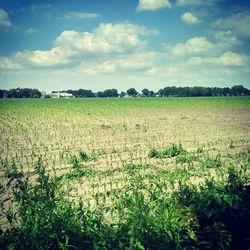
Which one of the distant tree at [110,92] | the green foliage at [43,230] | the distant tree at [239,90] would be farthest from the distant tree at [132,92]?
the green foliage at [43,230]

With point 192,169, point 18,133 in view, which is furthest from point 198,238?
point 18,133

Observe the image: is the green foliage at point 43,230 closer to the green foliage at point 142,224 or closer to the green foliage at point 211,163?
the green foliage at point 142,224

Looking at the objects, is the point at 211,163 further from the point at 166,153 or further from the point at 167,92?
the point at 167,92

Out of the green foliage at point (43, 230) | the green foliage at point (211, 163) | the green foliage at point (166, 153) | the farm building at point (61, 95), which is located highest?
the farm building at point (61, 95)

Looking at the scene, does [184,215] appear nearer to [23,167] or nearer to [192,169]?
[192,169]

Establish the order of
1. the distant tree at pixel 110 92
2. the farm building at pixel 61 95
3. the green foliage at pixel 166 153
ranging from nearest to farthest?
the green foliage at pixel 166 153
the distant tree at pixel 110 92
the farm building at pixel 61 95

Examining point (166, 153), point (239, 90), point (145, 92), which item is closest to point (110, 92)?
point (145, 92)

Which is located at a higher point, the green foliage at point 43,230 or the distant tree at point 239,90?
the distant tree at point 239,90

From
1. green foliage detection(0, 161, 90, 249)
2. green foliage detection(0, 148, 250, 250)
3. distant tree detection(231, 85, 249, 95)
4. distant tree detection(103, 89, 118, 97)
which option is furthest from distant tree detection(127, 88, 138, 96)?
green foliage detection(0, 161, 90, 249)

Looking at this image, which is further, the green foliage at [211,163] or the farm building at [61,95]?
the farm building at [61,95]

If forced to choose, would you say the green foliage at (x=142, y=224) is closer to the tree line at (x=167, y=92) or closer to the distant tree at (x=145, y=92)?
the tree line at (x=167, y=92)

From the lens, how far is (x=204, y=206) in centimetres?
437

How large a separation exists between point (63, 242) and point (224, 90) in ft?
532

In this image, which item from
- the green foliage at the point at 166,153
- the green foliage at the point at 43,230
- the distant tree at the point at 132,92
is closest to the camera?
the green foliage at the point at 43,230
